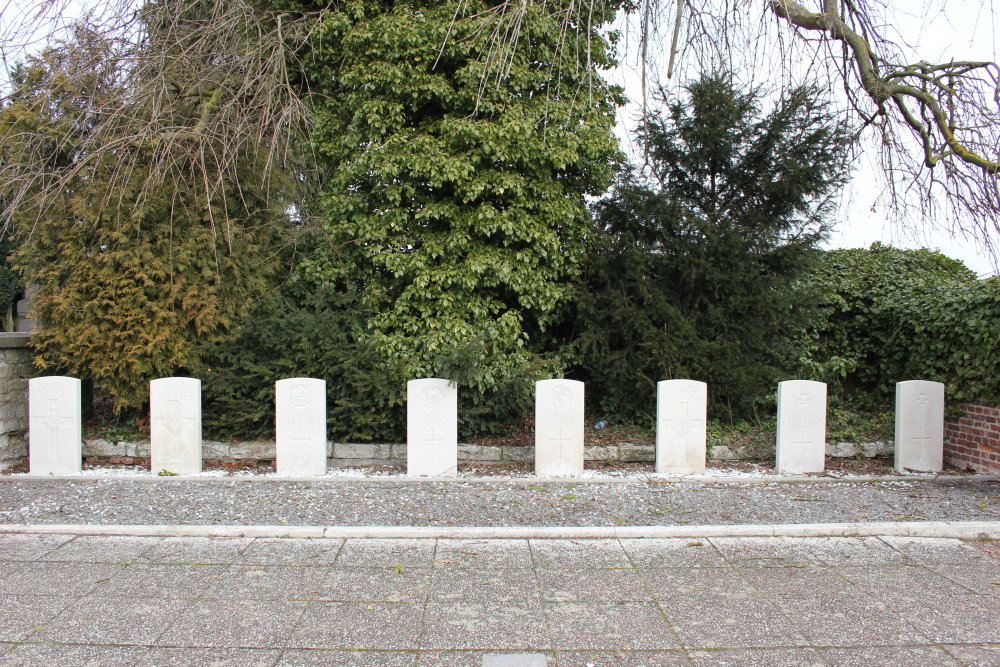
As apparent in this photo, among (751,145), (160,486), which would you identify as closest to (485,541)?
(160,486)

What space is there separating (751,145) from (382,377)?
5217 mm

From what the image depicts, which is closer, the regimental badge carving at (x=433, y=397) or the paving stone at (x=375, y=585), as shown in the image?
the paving stone at (x=375, y=585)

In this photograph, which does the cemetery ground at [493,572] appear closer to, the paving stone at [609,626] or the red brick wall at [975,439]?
the paving stone at [609,626]

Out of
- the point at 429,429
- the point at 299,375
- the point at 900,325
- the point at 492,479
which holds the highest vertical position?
the point at 900,325

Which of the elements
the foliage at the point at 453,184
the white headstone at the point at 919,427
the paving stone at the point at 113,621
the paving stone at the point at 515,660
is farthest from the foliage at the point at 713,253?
the paving stone at the point at 113,621

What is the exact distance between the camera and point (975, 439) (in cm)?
626

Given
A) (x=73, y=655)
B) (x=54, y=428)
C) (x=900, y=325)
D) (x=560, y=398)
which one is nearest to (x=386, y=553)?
(x=73, y=655)

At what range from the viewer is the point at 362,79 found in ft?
22.8

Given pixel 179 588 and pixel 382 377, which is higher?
pixel 382 377

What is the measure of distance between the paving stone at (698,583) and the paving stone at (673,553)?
0.27 feet

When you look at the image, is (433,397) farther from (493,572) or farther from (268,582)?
(268,582)

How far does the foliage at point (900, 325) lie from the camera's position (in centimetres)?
621

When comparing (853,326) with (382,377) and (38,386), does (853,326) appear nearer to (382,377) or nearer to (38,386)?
(382,377)

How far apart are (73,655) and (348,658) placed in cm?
121
